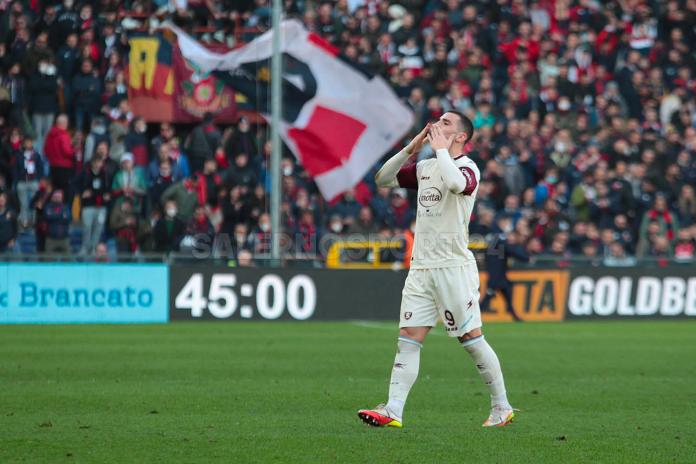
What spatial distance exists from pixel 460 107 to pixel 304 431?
654 inches

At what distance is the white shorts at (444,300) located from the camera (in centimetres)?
701

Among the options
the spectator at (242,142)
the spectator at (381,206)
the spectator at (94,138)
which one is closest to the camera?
the spectator at (94,138)

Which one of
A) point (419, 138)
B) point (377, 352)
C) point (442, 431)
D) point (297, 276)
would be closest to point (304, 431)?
point (442, 431)

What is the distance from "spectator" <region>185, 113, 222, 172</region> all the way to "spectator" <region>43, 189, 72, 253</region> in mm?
2982

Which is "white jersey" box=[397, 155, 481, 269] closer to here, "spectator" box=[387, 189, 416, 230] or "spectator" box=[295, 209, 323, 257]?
"spectator" box=[295, 209, 323, 257]

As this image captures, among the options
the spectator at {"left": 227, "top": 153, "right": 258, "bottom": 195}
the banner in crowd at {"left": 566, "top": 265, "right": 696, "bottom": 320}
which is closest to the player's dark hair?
the spectator at {"left": 227, "top": 153, "right": 258, "bottom": 195}

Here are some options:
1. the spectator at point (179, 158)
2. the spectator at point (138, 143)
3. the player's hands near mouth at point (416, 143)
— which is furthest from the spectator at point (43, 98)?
the player's hands near mouth at point (416, 143)

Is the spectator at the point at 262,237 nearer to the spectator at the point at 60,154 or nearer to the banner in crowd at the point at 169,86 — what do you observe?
the banner in crowd at the point at 169,86

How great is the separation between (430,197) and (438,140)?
44 cm

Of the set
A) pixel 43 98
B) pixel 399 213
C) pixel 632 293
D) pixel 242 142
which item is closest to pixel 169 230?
pixel 242 142

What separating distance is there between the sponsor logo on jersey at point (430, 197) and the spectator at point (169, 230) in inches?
484

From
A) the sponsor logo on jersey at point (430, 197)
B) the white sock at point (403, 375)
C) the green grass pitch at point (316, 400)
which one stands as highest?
the sponsor logo on jersey at point (430, 197)

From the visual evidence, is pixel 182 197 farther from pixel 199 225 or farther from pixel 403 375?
pixel 403 375

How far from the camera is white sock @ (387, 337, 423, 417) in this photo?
7.01 metres
